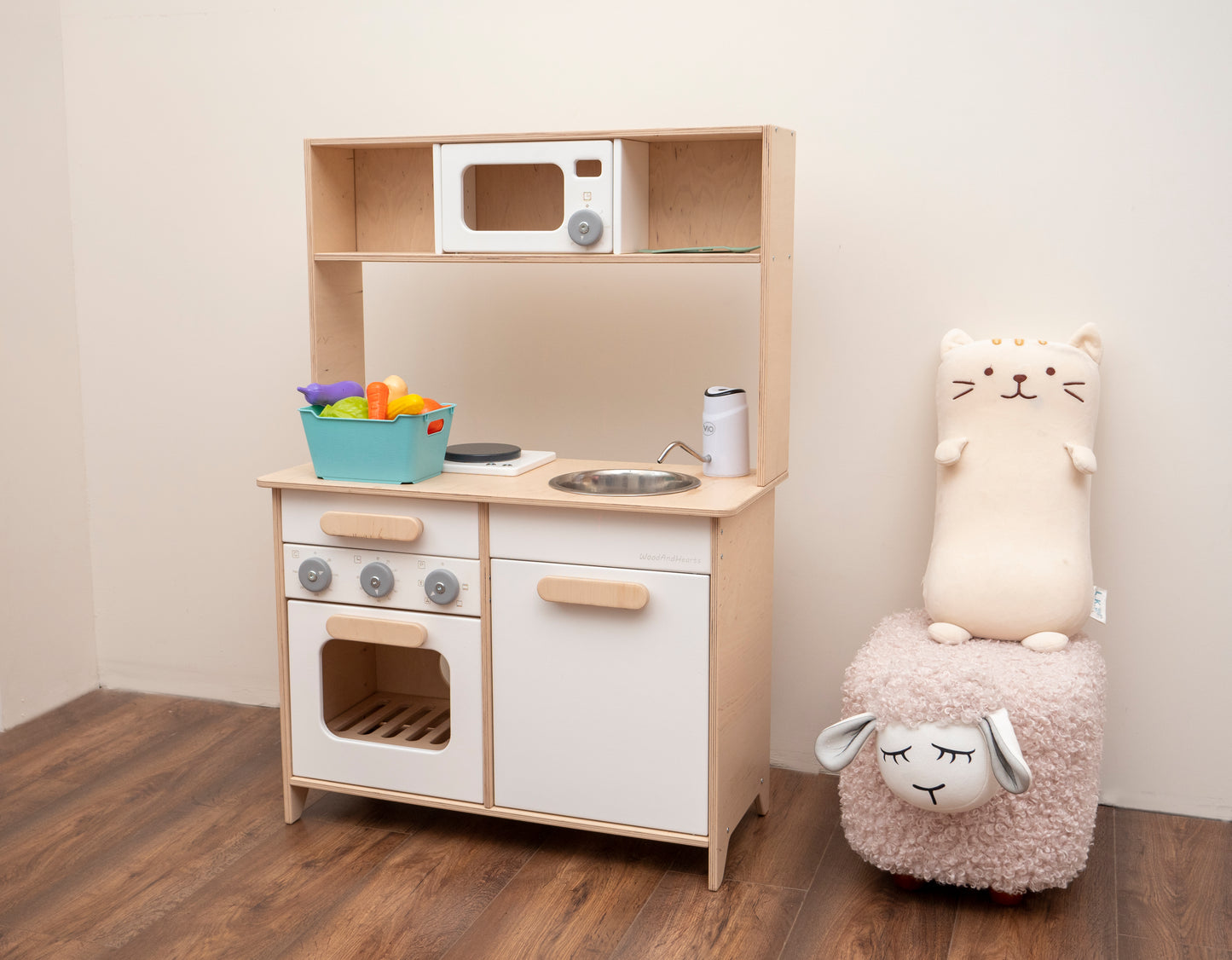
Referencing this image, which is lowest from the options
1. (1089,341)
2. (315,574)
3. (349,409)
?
(315,574)

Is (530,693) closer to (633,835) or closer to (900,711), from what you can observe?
(633,835)

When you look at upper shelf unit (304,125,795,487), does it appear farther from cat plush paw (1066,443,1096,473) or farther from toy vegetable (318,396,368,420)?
cat plush paw (1066,443,1096,473)

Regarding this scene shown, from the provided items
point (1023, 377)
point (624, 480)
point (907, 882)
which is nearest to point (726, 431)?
point (624, 480)

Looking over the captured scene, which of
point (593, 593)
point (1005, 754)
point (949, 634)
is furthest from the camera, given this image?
point (949, 634)

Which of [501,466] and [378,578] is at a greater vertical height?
[501,466]

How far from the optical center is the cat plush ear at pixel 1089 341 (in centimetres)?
220

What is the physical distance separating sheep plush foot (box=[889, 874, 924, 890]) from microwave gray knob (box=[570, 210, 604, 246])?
127 centimetres

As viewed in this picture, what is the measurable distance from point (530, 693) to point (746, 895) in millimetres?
528

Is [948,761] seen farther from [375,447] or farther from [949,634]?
[375,447]

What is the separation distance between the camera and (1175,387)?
7.39 ft

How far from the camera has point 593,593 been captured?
6.75 ft

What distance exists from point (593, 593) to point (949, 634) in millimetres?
677

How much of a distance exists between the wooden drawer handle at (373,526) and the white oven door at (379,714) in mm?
161

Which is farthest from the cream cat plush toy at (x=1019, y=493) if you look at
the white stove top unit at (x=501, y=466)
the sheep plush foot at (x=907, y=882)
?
the white stove top unit at (x=501, y=466)
